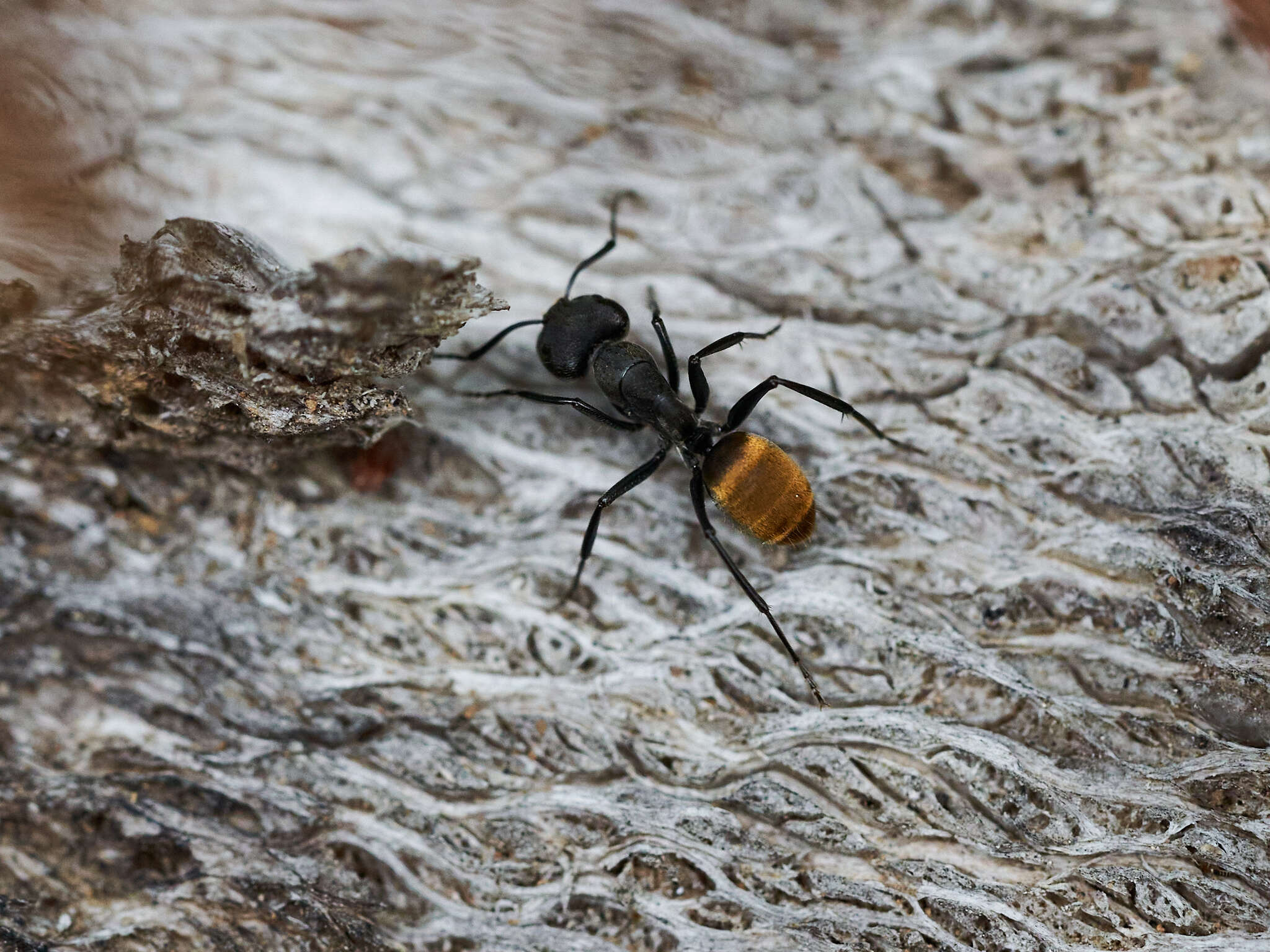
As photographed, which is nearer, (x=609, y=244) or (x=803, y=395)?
(x=803, y=395)

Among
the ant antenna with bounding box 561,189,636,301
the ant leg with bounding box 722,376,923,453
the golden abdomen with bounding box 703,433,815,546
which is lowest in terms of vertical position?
the golden abdomen with bounding box 703,433,815,546

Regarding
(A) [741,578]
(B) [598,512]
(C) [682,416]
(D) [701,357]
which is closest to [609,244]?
(D) [701,357]

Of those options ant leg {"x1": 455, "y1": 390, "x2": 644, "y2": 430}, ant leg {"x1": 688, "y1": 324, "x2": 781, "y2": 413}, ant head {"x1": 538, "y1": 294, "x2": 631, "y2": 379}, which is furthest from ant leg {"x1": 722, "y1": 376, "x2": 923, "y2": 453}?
ant head {"x1": 538, "y1": 294, "x2": 631, "y2": 379}

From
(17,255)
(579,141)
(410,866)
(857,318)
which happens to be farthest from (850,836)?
(17,255)

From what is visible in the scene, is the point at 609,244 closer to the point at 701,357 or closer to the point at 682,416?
the point at 701,357

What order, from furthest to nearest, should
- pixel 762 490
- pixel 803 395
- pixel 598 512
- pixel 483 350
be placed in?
pixel 483 350
pixel 803 395
pixel 598 512
pixel 762 490

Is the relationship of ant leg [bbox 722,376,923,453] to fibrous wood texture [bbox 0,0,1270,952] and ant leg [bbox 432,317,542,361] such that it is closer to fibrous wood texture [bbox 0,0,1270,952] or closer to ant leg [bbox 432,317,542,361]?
fibrous wood texture [bbox 0,0,1270,952]

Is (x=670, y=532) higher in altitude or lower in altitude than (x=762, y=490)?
lower
